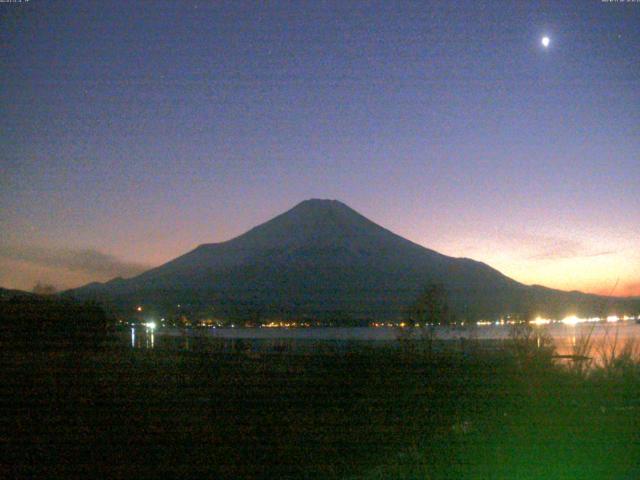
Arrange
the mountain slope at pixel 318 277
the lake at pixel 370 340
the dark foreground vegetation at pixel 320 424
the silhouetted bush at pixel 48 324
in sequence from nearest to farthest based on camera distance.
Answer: the dark foreground vegetation at pixel 320 424, the lake at pixel 370 340, the silhouetted bush at pixel 48 324, the mountain slope at pixel 318 277

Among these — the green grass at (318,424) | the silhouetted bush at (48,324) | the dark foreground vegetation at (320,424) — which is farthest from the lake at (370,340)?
the silhouetted bush at (48,324)

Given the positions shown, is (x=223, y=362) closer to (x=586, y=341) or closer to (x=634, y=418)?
(x=586, y=341)

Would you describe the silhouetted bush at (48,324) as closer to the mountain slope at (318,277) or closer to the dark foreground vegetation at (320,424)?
the dark foreground vegetation at (320,424)

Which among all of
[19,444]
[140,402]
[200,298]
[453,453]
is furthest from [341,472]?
[200,298]

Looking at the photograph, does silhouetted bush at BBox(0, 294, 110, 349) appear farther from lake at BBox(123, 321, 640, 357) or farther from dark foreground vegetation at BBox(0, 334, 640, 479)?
dark foreground vegetation at BBox(0, 334, 640, 479)

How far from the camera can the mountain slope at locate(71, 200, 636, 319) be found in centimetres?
10200

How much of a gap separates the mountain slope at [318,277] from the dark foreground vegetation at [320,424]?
76.0 meters

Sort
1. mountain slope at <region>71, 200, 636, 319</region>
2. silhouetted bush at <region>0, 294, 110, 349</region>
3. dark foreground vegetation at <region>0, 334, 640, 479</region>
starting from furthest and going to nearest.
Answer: mountain slope at <region>71, 200, 636, 319</region> → silhouetted bush at <region>0, 294, 110, 349</region> → dark foreground vegetation at <region>0, 334, 640, 479</region>

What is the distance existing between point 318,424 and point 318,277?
11253 centimetres

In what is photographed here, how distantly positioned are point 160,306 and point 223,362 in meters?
74.7

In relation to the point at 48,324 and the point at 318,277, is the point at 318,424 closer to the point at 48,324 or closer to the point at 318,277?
the point at 48,324

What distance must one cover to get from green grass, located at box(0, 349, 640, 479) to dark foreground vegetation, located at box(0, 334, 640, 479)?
21mm

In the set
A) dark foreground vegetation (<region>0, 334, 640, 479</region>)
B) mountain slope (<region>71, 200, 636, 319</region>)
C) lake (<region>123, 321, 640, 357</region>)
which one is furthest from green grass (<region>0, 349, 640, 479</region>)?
mountain slope (<region>71, 200, 636, 319</region>)

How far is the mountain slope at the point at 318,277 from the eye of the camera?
335 feet
